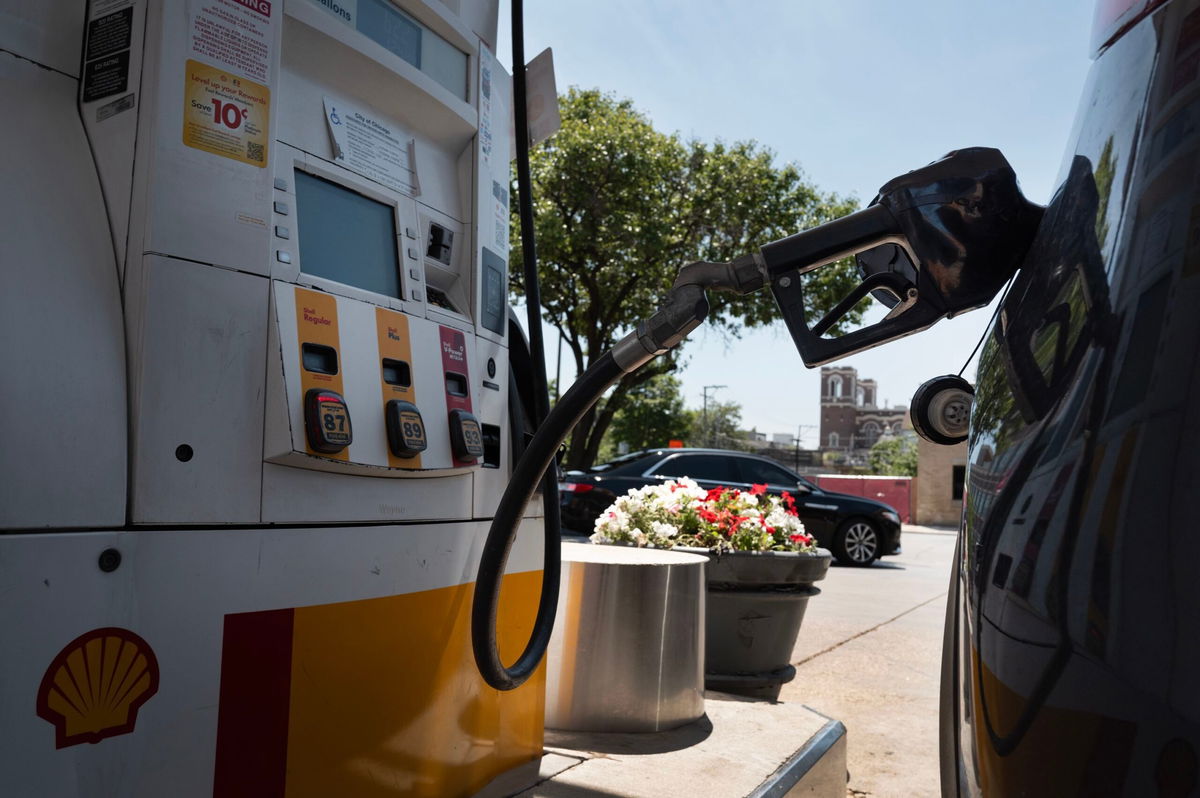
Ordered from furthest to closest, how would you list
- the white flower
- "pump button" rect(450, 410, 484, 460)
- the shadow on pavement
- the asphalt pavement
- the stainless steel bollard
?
the white flower → the asphalt pavement → the stainless steel bollard → the shadow on pavement → "pump button" rect(450, 410, 484, 460)

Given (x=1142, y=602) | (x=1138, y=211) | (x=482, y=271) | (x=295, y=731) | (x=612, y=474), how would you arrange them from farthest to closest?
(x=612, y=474) < (x=482, y=271) < (x=295, y=731) < (x=1138, y=211) < (x=1142, y=602)

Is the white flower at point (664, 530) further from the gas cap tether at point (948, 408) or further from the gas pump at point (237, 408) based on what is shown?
the gas cap tether at point (948, 408)

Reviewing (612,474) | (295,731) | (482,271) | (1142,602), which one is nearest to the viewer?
(1142,602)

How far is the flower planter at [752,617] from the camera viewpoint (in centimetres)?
433

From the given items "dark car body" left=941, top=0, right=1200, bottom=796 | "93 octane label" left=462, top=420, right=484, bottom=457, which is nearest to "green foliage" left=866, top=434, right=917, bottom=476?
"93 octane label" left=462, top=420, right=484, bottom=457

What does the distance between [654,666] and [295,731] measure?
1561mm

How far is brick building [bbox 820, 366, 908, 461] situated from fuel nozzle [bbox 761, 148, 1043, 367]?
92588 millimetres

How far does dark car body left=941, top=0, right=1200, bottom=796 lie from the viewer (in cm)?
66

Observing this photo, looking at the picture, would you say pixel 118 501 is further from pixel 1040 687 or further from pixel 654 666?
pixel 654 666

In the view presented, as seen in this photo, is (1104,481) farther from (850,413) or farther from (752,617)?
(850,413)

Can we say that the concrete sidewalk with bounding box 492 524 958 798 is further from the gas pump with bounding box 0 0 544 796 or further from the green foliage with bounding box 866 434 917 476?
the green foliage with bounding box 866 434 917 476

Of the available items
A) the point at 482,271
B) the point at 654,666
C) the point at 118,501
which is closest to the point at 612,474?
the point at 654,666

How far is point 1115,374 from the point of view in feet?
2.44

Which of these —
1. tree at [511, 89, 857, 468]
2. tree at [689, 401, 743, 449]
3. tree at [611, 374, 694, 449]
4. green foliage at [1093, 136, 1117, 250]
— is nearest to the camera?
green foliage at [1093, 136, 1117, 250]
